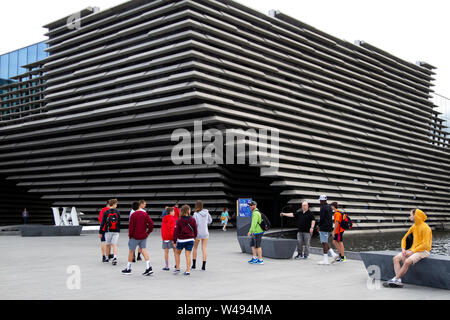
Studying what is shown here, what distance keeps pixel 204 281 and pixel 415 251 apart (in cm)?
409

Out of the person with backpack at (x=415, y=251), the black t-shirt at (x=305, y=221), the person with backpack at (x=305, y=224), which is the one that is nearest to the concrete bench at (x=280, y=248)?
the person with backpack at (x=305, y=224)

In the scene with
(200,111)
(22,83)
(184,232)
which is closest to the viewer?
(184,232)

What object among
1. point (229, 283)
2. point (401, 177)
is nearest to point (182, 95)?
point (229, 283)

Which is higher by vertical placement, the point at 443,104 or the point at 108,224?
the point at 443,104

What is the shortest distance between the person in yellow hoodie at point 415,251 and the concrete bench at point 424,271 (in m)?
0.20

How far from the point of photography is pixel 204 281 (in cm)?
971

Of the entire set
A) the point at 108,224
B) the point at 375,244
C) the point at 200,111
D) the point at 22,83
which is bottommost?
the point at 375,244

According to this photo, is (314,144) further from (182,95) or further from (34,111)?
(34,111)

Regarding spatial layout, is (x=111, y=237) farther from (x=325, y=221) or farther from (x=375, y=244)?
(x=375, y=244)

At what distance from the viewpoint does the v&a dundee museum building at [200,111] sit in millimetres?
30359

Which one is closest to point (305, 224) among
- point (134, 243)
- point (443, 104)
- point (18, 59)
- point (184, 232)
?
point (184, 232)

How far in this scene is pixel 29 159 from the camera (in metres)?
39.4

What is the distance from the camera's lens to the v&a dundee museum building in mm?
30359

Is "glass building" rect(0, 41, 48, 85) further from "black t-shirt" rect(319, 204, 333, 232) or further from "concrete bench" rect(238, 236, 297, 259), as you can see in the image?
"black t-shirt" rect(319, 204, 333, 232)
